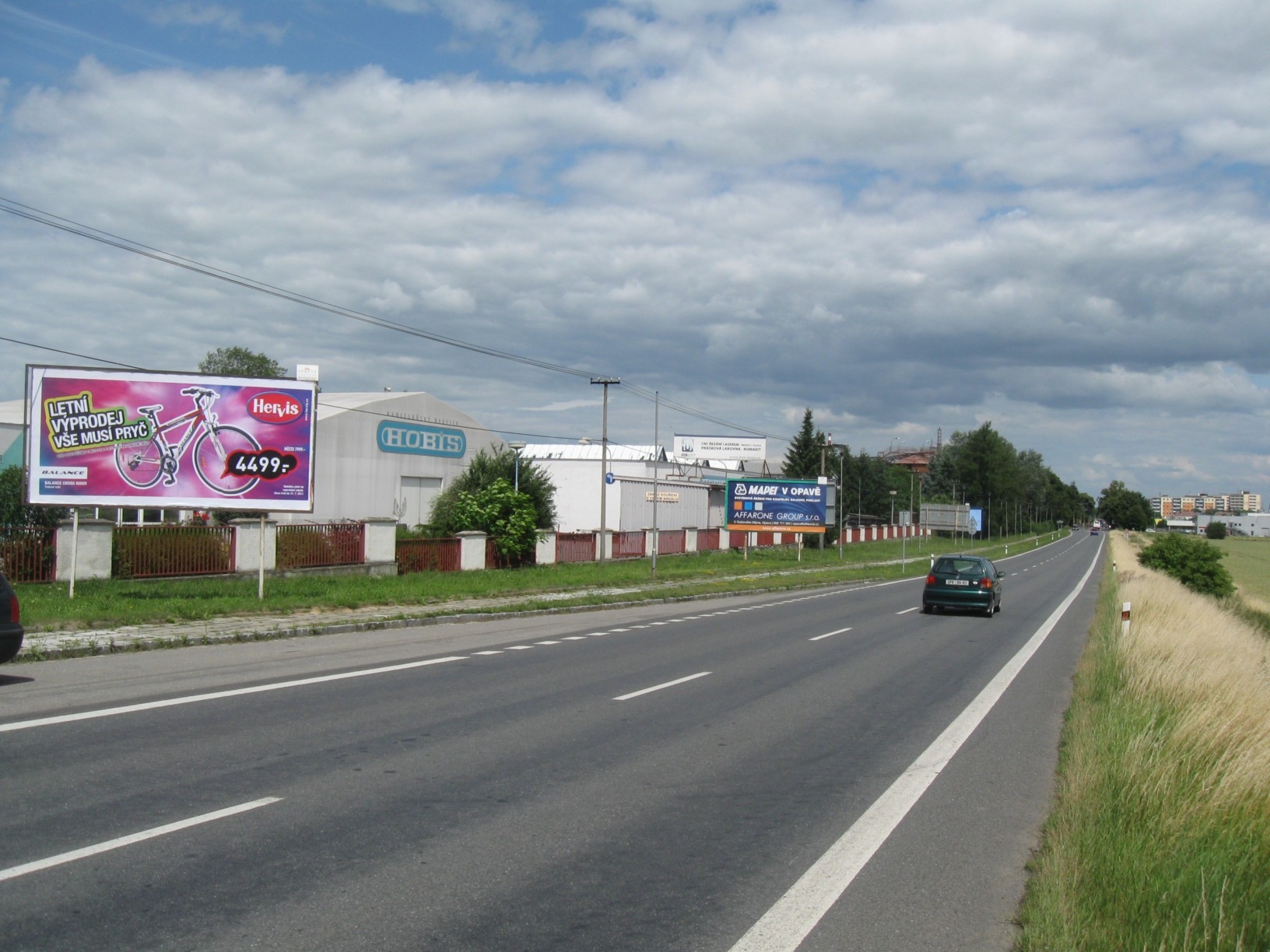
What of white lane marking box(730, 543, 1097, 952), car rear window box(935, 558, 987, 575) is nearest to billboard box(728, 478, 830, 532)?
car rear window box(935, 558, 987, 575)

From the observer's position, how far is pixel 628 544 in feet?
159

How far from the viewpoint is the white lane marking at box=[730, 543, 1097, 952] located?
194 inches

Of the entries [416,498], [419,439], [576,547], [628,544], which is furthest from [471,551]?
[628,544]

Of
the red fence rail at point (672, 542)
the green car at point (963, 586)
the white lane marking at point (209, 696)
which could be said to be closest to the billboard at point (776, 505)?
the red fence rail at point (672, 542)

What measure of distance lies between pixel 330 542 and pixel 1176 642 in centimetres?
2130

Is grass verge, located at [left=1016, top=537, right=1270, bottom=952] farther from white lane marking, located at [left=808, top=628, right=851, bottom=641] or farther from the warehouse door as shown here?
the warehouse door

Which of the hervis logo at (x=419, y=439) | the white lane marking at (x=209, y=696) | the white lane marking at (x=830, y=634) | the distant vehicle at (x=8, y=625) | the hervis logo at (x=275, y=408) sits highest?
the hervis logo at (x=419, y=439)

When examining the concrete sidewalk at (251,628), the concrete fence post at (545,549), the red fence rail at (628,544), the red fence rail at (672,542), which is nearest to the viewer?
the concrete sidewalk at (251,628)

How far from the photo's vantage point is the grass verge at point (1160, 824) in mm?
4672

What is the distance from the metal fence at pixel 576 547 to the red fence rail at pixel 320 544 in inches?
478

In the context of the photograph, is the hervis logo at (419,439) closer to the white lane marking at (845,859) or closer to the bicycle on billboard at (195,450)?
the bicycle on billboard at (195,450)

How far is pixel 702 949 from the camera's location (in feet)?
15.5

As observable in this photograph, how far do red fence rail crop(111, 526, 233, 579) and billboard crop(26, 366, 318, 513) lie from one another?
2.28 metres

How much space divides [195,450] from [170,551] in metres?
3.51
